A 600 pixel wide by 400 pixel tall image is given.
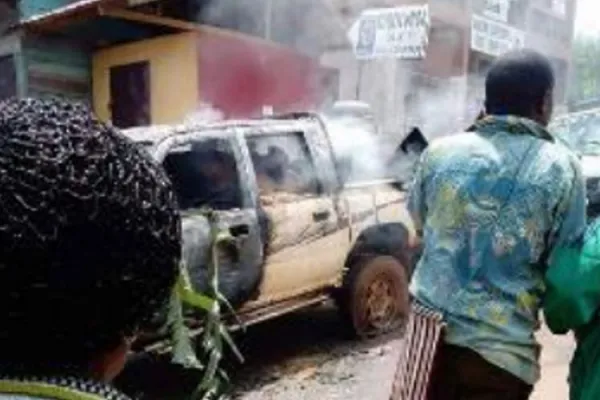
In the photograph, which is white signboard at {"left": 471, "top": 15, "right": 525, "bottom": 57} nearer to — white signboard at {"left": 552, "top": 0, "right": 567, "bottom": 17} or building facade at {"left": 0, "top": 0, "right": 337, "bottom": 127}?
building facade at {"left": 0, "top": 0, "right": 337, "bottom": 127}

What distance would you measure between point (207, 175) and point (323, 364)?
1.56 meters

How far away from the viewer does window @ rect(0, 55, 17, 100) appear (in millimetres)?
11414

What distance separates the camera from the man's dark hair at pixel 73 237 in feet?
2.96

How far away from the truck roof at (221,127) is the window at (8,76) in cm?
608

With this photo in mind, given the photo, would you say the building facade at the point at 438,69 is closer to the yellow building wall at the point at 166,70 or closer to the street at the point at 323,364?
the yellow building wall at the point at 166,70

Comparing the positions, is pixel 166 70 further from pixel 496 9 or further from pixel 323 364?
pixel 323 364

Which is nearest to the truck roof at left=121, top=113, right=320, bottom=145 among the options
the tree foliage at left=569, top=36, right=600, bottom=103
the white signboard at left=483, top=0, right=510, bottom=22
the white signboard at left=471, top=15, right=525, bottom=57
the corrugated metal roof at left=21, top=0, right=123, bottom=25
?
the corrugated metal roof at left=21, top=0, right=123, bottom=25

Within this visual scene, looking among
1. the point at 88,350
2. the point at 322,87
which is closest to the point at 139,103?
the point at 322,87

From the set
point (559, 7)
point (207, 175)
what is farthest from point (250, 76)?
point (559, 7)

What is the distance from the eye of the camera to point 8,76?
456 inches

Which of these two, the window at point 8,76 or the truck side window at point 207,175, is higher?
the window at point 8,76

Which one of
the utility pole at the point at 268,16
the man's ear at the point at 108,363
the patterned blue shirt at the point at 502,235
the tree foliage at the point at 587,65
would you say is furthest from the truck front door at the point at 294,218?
the tree foliage at the point at 587,65

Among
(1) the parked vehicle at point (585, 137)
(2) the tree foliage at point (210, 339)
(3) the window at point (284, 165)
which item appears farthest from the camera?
(1) the parked vehicle at point (585, 137)

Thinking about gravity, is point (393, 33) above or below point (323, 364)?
above
